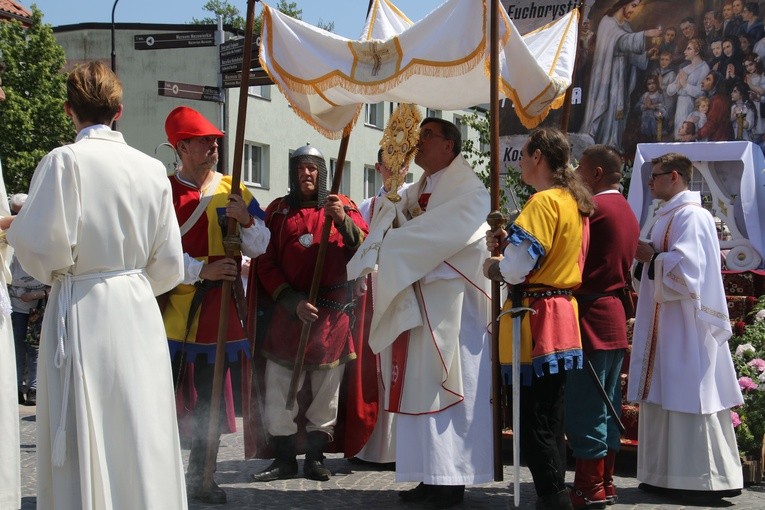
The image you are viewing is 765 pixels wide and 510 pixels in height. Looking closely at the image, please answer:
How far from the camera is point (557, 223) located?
543 cm

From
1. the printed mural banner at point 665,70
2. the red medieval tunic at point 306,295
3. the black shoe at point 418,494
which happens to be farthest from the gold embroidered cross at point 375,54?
the printed mural banner at point 665,70

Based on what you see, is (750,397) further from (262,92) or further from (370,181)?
(370,181)

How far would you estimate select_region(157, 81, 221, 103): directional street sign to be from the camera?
12930 mm

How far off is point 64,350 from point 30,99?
76.2 feet

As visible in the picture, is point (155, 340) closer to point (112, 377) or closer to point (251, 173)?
point (112, 377)

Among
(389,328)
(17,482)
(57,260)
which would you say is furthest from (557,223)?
(17,482)

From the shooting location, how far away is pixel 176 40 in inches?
552

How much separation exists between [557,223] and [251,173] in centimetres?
2855

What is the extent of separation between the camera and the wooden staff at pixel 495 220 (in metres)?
5.56

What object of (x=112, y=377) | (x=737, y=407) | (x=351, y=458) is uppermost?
(x=112, y=377)

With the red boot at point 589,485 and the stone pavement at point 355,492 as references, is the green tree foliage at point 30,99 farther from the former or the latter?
the red boot at point 589,485

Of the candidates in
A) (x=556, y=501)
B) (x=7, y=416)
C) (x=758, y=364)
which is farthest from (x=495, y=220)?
(x=758, y=364)

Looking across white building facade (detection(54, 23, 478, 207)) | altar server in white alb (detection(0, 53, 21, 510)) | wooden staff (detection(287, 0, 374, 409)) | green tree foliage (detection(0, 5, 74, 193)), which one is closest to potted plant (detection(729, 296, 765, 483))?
wooden staff (detection(287, 0, 374, 409))

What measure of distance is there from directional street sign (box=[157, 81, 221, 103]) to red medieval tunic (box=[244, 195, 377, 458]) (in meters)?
6.37
